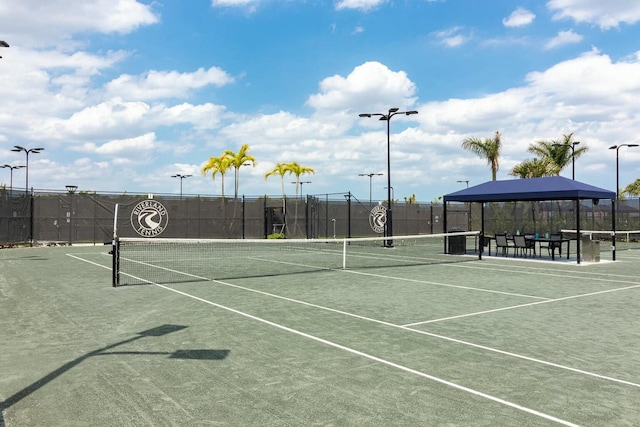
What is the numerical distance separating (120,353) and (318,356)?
247cm

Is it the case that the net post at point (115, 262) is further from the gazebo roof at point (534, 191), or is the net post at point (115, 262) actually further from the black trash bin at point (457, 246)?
the black trash bin at point (457, 246)

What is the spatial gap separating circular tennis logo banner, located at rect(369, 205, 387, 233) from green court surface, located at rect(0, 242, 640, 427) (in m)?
27.5

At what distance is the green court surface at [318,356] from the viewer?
4426mm

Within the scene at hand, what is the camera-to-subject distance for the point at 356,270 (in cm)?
1611

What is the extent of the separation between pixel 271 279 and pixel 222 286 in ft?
5.83

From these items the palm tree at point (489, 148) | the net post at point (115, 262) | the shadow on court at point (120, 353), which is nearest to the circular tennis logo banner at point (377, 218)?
the palm tree at point (489, 148)

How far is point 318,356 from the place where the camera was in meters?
6.11

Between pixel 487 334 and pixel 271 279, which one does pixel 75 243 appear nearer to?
pixel 271 279

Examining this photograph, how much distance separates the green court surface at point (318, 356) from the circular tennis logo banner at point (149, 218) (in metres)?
20.8

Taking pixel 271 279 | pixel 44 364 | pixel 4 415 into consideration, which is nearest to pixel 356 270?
pixel 271 279

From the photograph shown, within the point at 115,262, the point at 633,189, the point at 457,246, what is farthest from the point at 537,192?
the point at 633,189

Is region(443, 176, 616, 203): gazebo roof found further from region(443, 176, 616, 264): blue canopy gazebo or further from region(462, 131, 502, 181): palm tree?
region(462, 131, 502, 181): palm tree

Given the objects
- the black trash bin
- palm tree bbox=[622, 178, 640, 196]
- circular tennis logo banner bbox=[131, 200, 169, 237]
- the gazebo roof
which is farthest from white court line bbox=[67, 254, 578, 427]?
palm tree bbox=[622, 178, 640, 196]

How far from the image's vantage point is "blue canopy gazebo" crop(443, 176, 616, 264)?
19.4 meters
